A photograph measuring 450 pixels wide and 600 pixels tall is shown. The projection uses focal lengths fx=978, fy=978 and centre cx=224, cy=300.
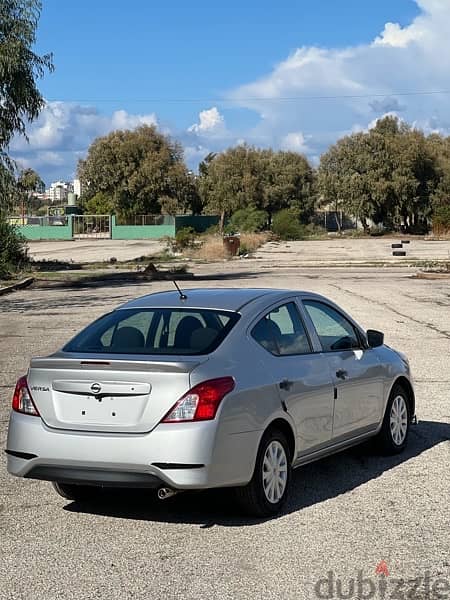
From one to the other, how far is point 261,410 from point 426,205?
88841 mm

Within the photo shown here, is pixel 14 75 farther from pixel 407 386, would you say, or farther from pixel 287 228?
pixel 287 228

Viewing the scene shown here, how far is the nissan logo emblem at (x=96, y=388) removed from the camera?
6.39m

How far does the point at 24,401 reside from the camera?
22.2 ft

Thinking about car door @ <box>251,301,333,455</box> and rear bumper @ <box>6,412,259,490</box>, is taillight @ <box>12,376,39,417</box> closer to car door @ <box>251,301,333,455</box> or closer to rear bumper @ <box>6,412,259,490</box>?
rear bumper @ <box>6,412,259,490</box>

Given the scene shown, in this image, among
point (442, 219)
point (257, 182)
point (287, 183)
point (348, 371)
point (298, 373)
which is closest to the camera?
point (298, 373)

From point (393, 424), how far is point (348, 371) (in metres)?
1.05

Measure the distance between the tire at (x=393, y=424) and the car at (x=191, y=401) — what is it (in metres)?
0.56

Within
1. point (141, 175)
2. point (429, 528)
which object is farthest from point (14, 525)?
point (141, 175)

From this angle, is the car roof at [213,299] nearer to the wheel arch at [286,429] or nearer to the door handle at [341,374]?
the door handle at [341,374]

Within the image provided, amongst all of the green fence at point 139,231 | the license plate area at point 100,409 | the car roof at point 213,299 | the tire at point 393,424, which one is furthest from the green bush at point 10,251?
the green fence at point 139,231

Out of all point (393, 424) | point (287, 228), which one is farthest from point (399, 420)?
point (287, 228)

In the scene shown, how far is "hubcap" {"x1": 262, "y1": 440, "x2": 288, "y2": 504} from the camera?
665 cm

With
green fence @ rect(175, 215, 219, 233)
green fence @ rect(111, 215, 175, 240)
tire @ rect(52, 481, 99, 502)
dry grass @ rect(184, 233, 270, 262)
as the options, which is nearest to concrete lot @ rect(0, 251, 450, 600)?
tire @ rect(52, 481, 99, 502)

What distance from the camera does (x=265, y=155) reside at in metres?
105
